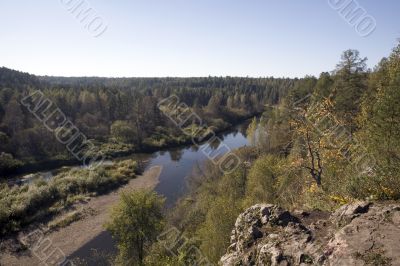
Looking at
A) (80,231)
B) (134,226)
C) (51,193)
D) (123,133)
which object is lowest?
(80,231)

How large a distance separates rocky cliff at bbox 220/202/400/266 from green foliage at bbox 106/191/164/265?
40.5 feet

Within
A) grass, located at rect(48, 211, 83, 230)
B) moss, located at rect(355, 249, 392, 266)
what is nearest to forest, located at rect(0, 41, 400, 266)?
grass, located at rect(48, 211, 83, 230)

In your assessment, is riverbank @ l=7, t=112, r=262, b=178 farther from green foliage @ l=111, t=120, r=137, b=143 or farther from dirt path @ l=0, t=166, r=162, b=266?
dirt path @ l=0, t=166, r=162, b=266

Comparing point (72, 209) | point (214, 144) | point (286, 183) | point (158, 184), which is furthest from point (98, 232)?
point (214, 144)

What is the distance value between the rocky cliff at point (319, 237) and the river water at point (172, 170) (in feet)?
69.7

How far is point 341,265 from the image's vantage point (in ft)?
33.2

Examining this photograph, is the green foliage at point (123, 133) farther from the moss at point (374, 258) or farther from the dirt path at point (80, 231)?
the moss at point (374, 258)

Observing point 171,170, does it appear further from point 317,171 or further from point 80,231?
point 317,171

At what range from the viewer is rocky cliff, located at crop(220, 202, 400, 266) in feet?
34.0

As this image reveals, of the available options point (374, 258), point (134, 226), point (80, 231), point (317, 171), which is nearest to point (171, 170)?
point (80, 231)

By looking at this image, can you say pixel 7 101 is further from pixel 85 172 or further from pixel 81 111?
pixel 85 172

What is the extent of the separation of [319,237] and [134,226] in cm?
1683

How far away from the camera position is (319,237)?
1212 centimetres

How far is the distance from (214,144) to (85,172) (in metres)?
35.7
